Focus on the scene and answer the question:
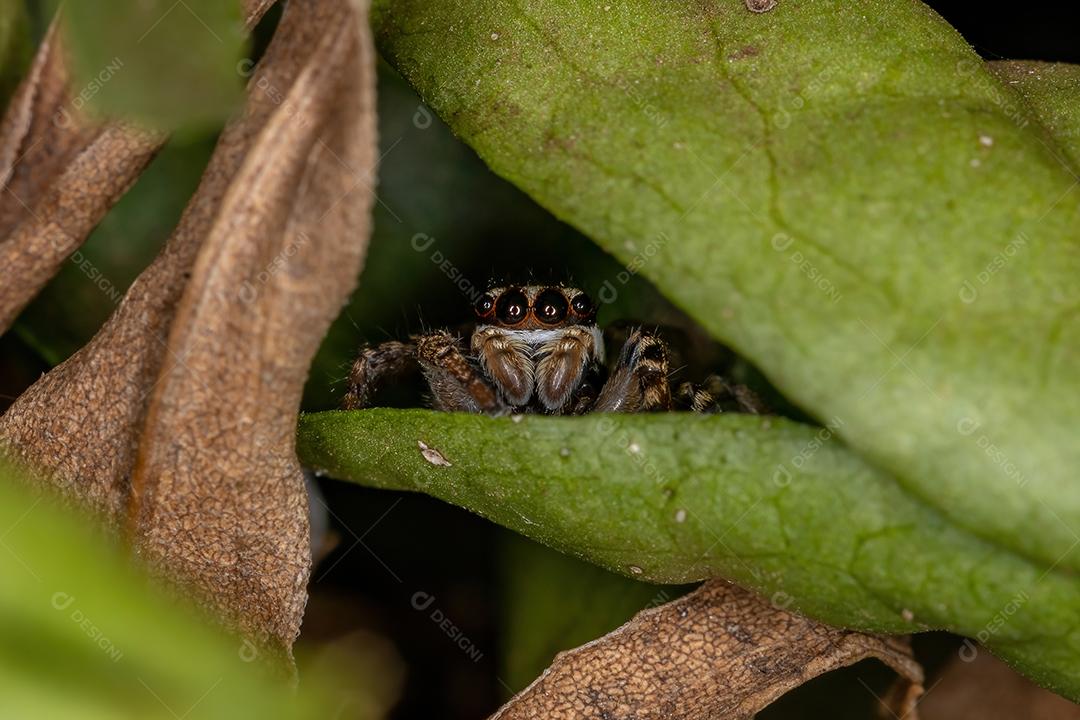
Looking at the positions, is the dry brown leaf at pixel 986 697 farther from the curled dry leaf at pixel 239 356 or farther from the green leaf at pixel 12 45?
the green leaf at pixel 12 45

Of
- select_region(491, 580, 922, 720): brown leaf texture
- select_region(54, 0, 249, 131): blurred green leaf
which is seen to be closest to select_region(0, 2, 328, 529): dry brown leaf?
select_region(54, 0, 249, 131): blurred green leaf

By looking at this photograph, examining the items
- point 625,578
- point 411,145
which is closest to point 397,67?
point 411,145

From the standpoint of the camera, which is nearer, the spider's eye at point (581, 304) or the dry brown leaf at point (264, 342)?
the dry brown leaf at point (264, 342)

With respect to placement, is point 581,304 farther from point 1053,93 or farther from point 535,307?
point 1053,93

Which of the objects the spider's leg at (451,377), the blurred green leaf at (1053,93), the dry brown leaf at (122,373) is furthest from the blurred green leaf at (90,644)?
the blurred green leaf at (1053,93)

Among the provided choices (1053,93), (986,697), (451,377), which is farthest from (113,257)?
(986,697)

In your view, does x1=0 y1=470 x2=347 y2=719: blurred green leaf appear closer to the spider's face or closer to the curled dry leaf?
the curled dry leaf

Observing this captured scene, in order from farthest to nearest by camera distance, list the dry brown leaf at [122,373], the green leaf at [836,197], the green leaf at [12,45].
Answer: the green leaf at [12,45] → the dry brown leaf at [122,373] → the green leaf at [836,197]
